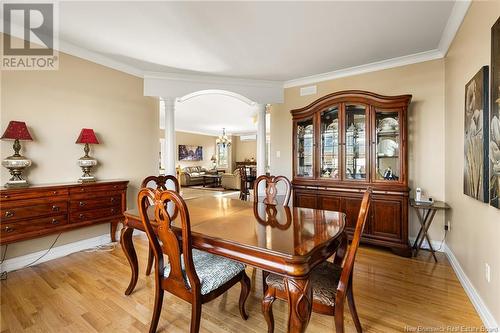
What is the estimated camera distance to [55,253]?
288 cm

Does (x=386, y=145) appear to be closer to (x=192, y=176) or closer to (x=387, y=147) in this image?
(x=387, y=147)

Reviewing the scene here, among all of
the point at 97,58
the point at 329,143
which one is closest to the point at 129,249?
the point at 97,58

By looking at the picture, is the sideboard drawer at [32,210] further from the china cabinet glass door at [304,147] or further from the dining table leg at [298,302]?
the china cabinet glass door at [304,147]

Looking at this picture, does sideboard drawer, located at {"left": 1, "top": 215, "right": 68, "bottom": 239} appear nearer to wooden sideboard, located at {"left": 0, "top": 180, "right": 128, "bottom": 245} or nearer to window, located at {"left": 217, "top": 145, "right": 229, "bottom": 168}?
wooden sideboard, located at {"left": 0, "top": 180, "right": 128, "bottom": 245}

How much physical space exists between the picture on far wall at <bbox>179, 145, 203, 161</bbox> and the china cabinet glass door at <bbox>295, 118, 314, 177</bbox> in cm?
771

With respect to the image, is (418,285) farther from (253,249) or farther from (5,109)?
(5,109)

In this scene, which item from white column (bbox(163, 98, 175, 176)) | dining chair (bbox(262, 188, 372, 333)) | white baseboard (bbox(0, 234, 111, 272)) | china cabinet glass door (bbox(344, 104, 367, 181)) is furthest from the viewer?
white column (bbox(163, 98, 175, 176))

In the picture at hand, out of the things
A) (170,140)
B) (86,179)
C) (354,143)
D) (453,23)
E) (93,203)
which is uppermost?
(453,23)

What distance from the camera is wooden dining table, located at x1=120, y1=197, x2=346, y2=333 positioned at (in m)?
1.14

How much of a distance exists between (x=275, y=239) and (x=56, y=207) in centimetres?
254

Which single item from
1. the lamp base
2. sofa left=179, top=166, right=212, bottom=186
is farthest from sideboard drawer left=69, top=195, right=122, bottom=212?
sofa left=179, top=166, right=212, bottom=186

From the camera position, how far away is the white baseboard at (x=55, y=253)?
254 cm

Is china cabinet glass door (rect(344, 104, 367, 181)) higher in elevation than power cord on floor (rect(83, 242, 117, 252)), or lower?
higher

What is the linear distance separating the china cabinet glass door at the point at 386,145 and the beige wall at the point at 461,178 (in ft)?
1.76
